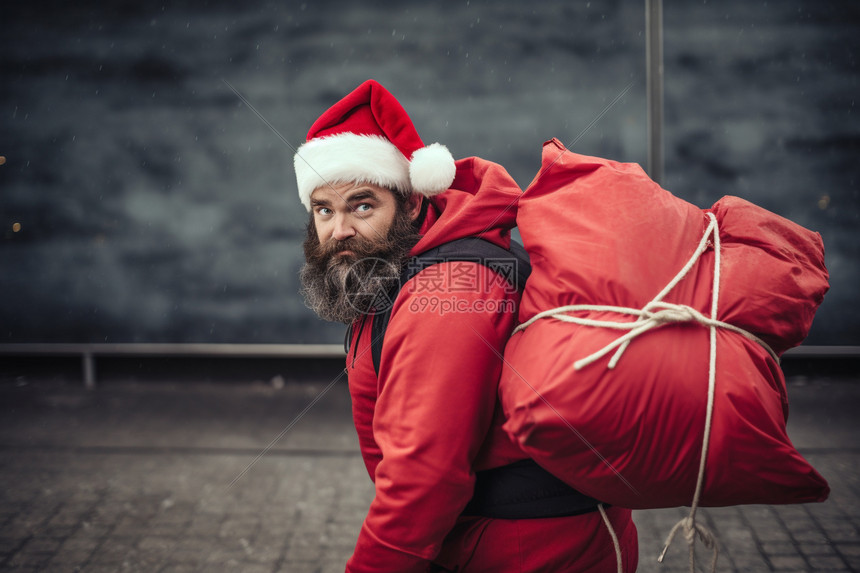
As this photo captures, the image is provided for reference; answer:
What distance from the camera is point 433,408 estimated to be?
1.36 meters

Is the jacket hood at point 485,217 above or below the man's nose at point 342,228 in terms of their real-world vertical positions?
above

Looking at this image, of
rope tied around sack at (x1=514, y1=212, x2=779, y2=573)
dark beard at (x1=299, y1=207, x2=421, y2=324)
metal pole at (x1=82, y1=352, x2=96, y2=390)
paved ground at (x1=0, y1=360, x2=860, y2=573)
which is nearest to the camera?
rope tied around sack at (x1=514, y1=212, x2=779, y2=573)

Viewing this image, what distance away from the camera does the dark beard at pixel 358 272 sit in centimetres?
174

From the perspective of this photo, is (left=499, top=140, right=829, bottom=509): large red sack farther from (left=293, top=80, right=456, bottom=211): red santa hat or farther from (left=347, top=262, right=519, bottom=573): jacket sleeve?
(left=293, top=80, right=456, bottom=211): red santa hat

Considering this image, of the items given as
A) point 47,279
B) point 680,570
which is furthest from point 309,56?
point 680,570

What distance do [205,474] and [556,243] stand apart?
3688 millimetres

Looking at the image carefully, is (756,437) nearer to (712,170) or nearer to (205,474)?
(205,474)

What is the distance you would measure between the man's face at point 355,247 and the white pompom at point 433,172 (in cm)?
15

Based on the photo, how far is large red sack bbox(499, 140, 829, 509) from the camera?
1169 millimetres

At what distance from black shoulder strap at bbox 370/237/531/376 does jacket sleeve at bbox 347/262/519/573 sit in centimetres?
7

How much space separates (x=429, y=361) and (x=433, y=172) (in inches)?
26.5

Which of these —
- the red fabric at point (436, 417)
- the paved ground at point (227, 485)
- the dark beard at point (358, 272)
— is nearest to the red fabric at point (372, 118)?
the dark beard at point (358, 272)

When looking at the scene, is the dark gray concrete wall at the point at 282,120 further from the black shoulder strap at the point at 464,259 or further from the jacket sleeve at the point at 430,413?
the jacket sleeve at the point at 430,413

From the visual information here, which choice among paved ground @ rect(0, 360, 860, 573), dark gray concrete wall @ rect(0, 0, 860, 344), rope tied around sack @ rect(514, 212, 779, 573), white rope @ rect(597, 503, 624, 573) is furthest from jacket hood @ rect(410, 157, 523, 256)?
dark gray concrete wall @ rect(0, 0, 860, 344)
